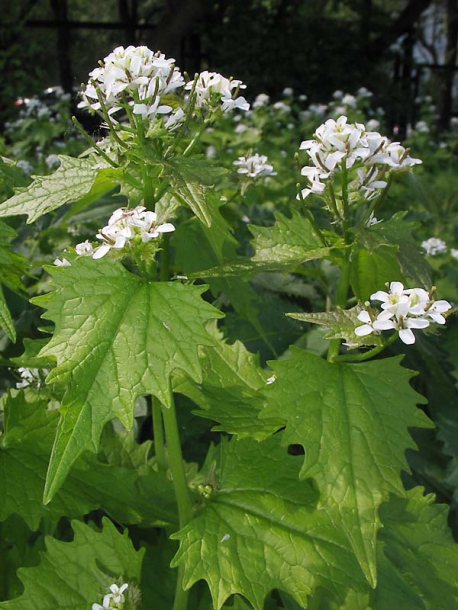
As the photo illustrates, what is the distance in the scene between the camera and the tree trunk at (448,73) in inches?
454

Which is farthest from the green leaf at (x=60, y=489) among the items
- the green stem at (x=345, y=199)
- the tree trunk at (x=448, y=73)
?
the tree trunk at (x=448, y=73)

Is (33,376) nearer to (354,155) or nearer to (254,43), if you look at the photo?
(354,155)

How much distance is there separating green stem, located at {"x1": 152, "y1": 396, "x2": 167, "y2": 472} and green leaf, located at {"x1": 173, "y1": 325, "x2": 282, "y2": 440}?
0.08 metres

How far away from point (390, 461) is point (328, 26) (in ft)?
36.4

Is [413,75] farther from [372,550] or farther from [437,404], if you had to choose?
[372,550]

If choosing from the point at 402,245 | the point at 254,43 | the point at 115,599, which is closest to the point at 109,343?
the point at 115,599

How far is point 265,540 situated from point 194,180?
75cm

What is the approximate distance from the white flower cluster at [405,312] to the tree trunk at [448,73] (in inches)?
433

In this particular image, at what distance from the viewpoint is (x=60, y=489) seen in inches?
61.4

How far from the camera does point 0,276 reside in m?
1.54

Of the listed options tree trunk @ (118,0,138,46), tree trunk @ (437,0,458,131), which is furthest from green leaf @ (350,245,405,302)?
tree trunk @ (437,0,458,131)

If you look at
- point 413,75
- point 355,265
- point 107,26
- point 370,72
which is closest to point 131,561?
point 355,265

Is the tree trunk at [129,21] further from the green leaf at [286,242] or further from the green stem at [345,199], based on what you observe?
the green stem at [345,199]

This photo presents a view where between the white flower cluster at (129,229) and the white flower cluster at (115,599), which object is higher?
the white flower cluster at (129,229)
